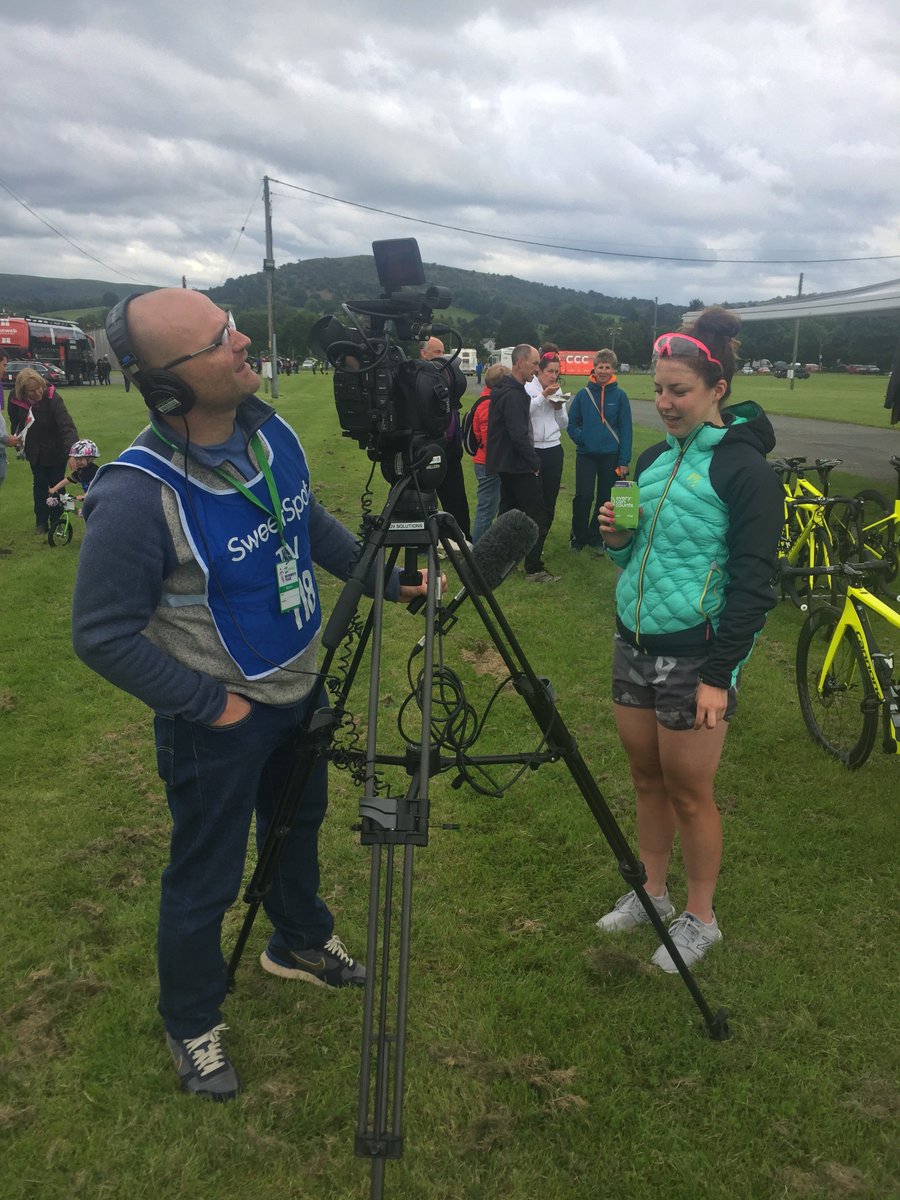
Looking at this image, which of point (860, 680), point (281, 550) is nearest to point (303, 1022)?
point (281, 550)

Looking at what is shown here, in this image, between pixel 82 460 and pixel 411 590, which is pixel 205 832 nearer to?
pixel 411 590

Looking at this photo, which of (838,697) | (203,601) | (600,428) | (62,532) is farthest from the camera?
(62,532)

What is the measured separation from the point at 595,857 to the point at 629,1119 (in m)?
1.30

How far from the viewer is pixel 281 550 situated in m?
2.12

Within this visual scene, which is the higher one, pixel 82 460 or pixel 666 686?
pixel 82 460

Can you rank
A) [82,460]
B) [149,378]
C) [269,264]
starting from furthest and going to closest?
[269,264], [82,460], [149,378]

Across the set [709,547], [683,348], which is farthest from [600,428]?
[709,547]

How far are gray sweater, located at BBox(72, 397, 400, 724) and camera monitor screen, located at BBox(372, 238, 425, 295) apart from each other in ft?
2.28

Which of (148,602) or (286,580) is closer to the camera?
(148,602)

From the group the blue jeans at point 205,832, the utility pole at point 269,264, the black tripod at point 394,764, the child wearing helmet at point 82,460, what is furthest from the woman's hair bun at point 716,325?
the utility pole at point 269,264

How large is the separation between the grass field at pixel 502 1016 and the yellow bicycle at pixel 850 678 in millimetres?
196

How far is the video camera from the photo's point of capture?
6.13 ft

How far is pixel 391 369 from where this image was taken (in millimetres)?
1893

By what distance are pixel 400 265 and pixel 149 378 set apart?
74cm
